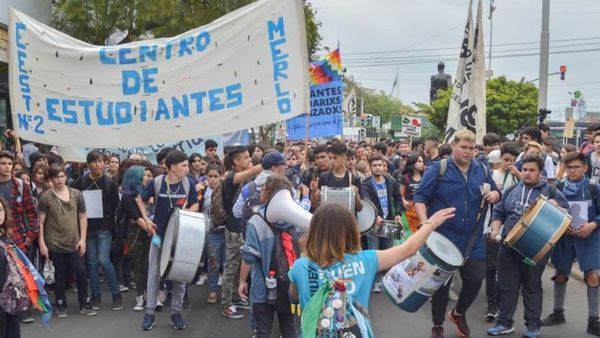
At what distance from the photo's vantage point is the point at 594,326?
7.04m

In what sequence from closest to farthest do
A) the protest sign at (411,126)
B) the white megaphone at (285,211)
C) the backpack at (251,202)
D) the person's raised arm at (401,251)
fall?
1. the person's raised arm at (401,251)
2. the white megaphone at (285,211)
3. the backpack at (251,202)
4. the protest sign at (411,126)

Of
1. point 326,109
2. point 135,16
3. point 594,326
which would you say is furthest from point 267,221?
point 135,16

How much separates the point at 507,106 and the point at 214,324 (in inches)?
1254

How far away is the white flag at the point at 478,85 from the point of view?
484 inches

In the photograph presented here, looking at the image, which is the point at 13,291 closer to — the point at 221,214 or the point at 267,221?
the point at 267,221

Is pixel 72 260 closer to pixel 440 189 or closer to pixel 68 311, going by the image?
pixel 68 311

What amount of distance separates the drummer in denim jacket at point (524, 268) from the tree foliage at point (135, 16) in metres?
12.3

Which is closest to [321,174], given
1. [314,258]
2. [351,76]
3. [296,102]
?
[296,102]

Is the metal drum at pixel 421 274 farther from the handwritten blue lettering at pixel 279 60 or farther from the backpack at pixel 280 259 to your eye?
the handwritten blue lettering at pixel 279 60

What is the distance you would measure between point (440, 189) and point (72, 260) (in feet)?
13.6

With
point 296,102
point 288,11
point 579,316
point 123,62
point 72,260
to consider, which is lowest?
point 579,316

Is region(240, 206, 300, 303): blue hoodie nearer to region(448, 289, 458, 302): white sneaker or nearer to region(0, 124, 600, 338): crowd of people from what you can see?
region(0, 124, 600, 338): crowd of people

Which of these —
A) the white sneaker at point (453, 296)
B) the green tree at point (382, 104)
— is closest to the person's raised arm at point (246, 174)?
the white sneaker at point (453, 296)

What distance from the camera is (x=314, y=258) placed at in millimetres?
3582
